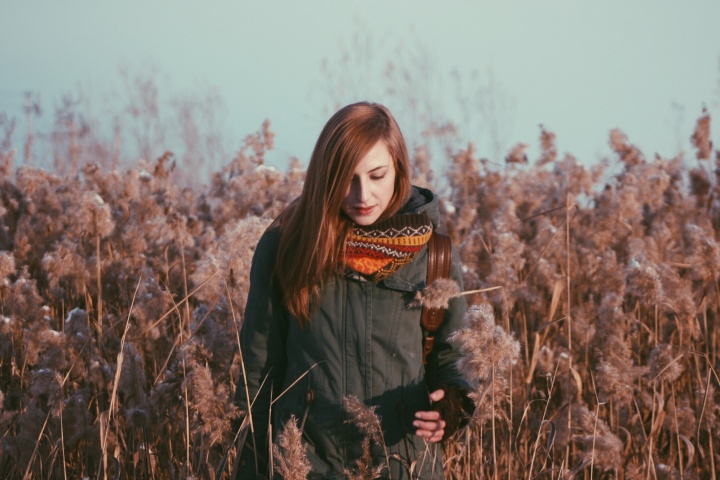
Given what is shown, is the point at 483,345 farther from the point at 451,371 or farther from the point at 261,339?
the point at 261,339

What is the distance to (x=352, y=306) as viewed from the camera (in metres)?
2.54

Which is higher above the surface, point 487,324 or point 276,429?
point 487,324

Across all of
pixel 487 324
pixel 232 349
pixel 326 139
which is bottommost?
pixel 232 349

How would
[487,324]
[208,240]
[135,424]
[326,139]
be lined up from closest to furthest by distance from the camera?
[487,324], [326,139], [135,424], [208,240]

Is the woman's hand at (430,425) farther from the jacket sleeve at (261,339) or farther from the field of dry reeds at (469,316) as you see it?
the jacket sleeve at (261,339)

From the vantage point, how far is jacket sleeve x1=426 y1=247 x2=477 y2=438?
2367 mm

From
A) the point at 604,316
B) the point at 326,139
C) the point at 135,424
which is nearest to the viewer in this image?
the point at 326,139

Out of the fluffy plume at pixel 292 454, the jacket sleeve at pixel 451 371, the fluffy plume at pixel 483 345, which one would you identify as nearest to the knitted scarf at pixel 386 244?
the jacket sleeve at pixel 451 371

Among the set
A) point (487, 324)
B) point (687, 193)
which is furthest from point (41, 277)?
point (687, 193)

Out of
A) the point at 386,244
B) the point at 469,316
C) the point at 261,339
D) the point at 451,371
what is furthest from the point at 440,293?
the point at 261,339

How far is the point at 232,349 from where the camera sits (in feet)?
9.15

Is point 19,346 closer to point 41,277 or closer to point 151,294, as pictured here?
point 151,294

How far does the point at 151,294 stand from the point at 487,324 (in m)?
1.76

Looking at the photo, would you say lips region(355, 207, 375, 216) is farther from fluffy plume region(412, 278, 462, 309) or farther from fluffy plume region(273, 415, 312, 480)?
fluffy plume region(273, 415, 312, 480)
